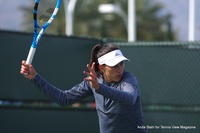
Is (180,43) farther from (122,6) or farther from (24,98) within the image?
(122,6)

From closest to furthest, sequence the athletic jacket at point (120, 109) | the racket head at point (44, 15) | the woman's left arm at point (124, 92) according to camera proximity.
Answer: the woman's left arm at point (124, 92)
the athletic jacket at point (120, 109)
the racket head at point (44, 15)

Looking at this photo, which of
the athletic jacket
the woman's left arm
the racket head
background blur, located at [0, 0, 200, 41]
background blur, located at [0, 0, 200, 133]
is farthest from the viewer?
background blur, located at [0, 0, 200, 41]

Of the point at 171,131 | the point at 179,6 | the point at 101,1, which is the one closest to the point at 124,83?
the point at 171,131

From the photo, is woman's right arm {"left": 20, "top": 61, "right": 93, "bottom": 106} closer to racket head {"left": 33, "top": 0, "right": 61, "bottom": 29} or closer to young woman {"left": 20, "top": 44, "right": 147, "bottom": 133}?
young woman {"left": 20, "top": 44, "right": 147, "bottom": 133}

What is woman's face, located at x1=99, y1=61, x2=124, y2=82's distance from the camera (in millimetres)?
4895

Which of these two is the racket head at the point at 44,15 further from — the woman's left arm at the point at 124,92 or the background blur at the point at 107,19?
the background blur at the point at 107,19

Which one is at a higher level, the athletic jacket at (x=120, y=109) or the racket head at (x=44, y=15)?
the racket head at (x=44, y=15)

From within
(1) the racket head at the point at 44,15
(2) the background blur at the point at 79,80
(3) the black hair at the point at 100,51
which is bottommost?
(2) the background blur at the point at 79,80

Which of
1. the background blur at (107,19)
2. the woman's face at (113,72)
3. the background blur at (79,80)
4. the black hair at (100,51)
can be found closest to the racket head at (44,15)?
the black hair at (100,51)

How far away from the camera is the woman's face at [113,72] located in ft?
16.1

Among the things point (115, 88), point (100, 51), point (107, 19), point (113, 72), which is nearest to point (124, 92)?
point (115, 88)

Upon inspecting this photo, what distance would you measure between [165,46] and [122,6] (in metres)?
25.1

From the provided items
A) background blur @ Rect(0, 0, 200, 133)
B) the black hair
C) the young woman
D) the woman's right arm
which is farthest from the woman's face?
background blur @ Rect(0, 0, 200, 133)

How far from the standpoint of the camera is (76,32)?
3288 centimetres
